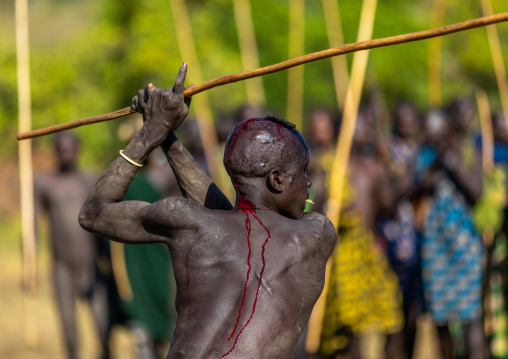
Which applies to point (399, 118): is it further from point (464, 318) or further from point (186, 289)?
point (186, 289)

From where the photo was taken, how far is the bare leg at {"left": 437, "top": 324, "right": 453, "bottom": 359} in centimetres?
724

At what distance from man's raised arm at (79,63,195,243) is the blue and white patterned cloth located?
4410mm

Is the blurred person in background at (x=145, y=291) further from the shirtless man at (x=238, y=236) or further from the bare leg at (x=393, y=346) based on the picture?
the shirtless man at (x=238, y=236)

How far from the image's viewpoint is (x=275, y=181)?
3.01 metres

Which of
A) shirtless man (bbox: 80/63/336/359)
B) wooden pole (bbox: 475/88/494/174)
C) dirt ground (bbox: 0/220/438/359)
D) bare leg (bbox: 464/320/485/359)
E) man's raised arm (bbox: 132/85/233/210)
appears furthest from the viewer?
dirt ground (bbox: 0/220/438/359)

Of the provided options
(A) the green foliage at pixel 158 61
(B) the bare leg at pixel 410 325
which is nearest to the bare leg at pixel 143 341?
(B) the bare leg at pixel 410 325

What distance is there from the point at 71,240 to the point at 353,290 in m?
2.43

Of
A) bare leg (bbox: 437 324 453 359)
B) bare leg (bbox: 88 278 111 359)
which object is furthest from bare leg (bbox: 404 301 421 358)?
bare leg (bbox: 88 278 111 359)

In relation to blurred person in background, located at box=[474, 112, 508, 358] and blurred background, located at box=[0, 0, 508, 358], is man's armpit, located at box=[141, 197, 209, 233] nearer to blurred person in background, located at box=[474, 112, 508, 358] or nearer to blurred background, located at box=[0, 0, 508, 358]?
blurred person in background, located at box=[474, 112, 508, 358]

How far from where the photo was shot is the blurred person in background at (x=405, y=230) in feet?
25.4

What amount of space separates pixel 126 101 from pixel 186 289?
17.8 m

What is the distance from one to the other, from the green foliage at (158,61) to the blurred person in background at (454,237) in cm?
1080

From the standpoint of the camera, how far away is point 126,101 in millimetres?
20438

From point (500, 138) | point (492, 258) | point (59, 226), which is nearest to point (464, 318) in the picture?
point (492, 258)
